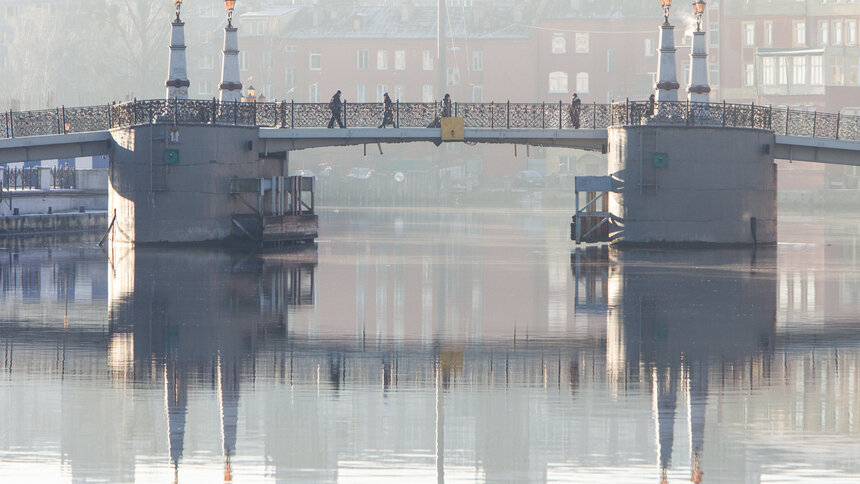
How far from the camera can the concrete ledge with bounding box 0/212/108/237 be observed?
192 ft

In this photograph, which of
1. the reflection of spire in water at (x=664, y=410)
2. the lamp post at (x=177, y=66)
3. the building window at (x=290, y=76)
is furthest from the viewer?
the building window at (x=290, y=76)

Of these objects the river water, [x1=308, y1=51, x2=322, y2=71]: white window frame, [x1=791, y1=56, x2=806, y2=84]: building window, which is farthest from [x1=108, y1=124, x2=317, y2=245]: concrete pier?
[x1=308, y1=51, x2=322, y2=71]: white window frame

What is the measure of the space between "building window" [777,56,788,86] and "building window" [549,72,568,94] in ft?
68.2

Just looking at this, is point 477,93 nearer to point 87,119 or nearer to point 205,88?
point 205,88

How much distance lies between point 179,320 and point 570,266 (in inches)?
708

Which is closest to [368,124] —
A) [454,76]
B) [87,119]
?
[87,119]

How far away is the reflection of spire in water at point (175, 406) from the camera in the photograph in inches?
641

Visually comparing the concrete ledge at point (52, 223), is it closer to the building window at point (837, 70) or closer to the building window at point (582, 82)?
the building window at point (837, 70)

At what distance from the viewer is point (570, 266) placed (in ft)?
143

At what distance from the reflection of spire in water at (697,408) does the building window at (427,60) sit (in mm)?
101870

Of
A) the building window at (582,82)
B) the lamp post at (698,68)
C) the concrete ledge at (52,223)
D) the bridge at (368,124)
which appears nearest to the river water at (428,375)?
the bridge at (368,124)

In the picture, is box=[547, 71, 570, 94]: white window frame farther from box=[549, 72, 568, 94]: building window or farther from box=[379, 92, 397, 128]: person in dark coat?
box=[379, 92, 397, 128]: person in dark coat

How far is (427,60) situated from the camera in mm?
123062

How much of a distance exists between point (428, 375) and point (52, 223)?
44.2 meters
